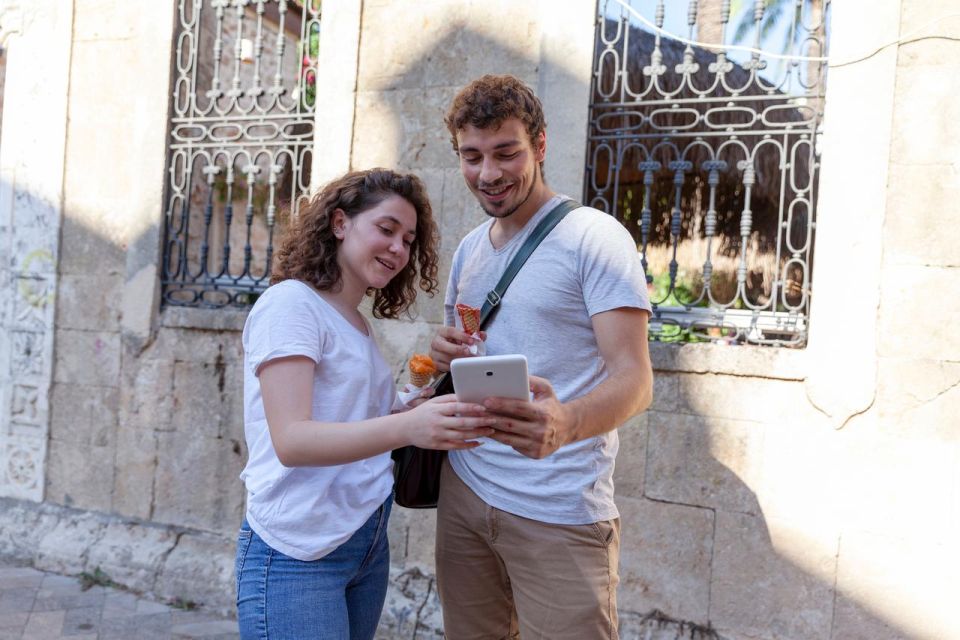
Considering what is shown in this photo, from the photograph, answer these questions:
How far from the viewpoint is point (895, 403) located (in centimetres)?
361

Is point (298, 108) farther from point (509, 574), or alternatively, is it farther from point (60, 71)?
point (509, 574)

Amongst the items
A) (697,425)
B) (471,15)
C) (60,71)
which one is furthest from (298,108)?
(697,425)

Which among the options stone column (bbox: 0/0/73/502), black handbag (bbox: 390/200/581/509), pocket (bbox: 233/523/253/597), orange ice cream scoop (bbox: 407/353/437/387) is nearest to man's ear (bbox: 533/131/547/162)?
black handbag (bbox: 390/200/581/509)

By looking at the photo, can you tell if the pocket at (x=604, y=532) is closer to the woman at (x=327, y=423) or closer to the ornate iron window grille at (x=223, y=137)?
the woman at (x=327, y=423)

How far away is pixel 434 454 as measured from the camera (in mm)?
2365

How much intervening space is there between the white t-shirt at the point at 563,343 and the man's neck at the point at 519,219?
0.41ft

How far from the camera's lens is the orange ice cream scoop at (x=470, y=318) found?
88.0 inches

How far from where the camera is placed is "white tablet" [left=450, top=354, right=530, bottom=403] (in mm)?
1684

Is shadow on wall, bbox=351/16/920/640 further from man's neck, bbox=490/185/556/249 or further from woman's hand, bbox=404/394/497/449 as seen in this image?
woman's hand, bbox=404/394/497/449

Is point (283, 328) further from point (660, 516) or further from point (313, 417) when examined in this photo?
point (660, 516)

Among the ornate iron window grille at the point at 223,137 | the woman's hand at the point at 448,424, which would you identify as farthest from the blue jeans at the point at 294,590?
the ornate iron window grille at the point at 223,137

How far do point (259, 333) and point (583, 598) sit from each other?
101 centimetres

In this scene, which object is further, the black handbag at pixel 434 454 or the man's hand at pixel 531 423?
the black handbag at pixel 434 454

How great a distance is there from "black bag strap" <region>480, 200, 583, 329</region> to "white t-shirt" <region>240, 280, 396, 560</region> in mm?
Answer: 373
